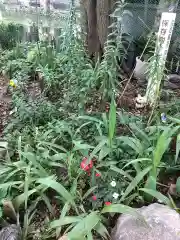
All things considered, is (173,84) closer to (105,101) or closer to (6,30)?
(105,101)

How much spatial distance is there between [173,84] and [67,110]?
6.42 ft

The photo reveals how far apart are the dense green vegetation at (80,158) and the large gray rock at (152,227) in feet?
0.31

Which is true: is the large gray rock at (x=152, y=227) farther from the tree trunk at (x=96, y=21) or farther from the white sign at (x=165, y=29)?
the tree trunk at (x=96, y=21)

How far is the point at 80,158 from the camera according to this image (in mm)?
1965

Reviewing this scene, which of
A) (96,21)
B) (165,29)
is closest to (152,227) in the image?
(165,29)

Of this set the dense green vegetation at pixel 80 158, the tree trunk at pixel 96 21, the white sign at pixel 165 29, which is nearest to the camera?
the dense green vegetation at pixel 80 158

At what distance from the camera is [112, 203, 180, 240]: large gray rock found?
1.35m

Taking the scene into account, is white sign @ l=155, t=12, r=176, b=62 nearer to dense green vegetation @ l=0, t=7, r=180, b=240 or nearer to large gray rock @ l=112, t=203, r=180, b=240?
dense green vegetation @ l=0, t=7, r=180, b=240

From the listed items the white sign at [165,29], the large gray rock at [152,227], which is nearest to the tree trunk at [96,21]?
the white sign at [165,29]

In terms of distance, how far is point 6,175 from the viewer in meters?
1.84

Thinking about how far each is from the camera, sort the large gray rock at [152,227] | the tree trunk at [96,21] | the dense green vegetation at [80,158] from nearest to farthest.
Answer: the large gray rock at [152,227] → the dense green vegetation at [80,158] → the tree trunk at [96,21]

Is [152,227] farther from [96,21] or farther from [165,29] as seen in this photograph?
[96,21]

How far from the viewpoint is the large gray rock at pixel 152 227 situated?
1.35 meters

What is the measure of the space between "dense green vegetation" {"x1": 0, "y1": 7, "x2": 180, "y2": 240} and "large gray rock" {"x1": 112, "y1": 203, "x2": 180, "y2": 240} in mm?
93
